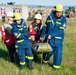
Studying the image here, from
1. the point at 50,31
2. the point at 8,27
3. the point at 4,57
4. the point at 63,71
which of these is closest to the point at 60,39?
the point at 50,31

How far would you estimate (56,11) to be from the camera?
7.59 metres

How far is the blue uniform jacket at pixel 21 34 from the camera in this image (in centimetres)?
750

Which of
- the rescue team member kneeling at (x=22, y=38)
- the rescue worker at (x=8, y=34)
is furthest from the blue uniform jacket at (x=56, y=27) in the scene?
the rescue worker at (x=8, y=34)

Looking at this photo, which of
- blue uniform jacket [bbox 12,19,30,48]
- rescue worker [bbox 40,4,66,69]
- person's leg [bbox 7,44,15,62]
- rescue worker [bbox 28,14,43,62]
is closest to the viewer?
blue uniform jacket [bbox 12,19,30,48]

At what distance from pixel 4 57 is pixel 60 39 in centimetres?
267

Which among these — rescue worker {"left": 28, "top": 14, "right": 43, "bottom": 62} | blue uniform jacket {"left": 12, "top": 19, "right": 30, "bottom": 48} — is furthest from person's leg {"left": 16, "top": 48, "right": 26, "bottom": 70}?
rescue worker {"left": 28, "top": 14, "right": 43, "bottom": 62}

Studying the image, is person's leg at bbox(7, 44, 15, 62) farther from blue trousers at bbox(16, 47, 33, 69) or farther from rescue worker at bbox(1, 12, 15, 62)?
blue trousers at bbox(16, 47, 33, 69)

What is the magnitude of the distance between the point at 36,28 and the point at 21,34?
950 mm

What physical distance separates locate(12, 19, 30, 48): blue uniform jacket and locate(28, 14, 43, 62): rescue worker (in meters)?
0.51

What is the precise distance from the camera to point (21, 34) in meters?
7.52

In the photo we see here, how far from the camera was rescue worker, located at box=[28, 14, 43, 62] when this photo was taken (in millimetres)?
8133

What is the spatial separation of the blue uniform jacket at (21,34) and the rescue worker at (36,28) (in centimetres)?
51

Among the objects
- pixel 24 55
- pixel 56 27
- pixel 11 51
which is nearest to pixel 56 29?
pixel 56 27

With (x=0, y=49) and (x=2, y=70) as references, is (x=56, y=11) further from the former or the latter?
(x=0, y=49)
